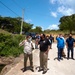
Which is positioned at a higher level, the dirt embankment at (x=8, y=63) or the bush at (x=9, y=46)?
the bush at (x=9, y=46)

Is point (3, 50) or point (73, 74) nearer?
point (73, 74)

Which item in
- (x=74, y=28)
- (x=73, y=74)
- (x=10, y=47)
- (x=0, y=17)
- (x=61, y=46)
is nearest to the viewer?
(x=73, y=74)

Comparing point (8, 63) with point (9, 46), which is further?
point (9, 46)

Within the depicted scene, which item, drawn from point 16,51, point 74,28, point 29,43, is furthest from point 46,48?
point 74,28

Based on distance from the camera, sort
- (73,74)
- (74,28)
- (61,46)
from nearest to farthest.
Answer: (73,74)
(61,46)
(74,28)

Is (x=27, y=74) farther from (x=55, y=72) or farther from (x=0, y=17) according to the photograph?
(x=0, y=17)

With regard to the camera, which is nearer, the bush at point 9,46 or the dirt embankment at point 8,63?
the dirt embankment at point 8,63

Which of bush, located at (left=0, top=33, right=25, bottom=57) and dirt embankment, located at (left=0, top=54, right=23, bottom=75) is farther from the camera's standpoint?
bush, located at (left=0, top=33, right=25, bottom=57)

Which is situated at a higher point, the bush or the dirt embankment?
the bush

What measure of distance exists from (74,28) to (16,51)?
41.9 meters

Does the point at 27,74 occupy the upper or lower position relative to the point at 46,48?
lower

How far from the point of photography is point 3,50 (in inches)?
926

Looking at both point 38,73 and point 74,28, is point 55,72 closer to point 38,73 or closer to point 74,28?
point 38,73

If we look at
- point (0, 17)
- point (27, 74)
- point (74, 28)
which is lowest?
point (27, 74)
